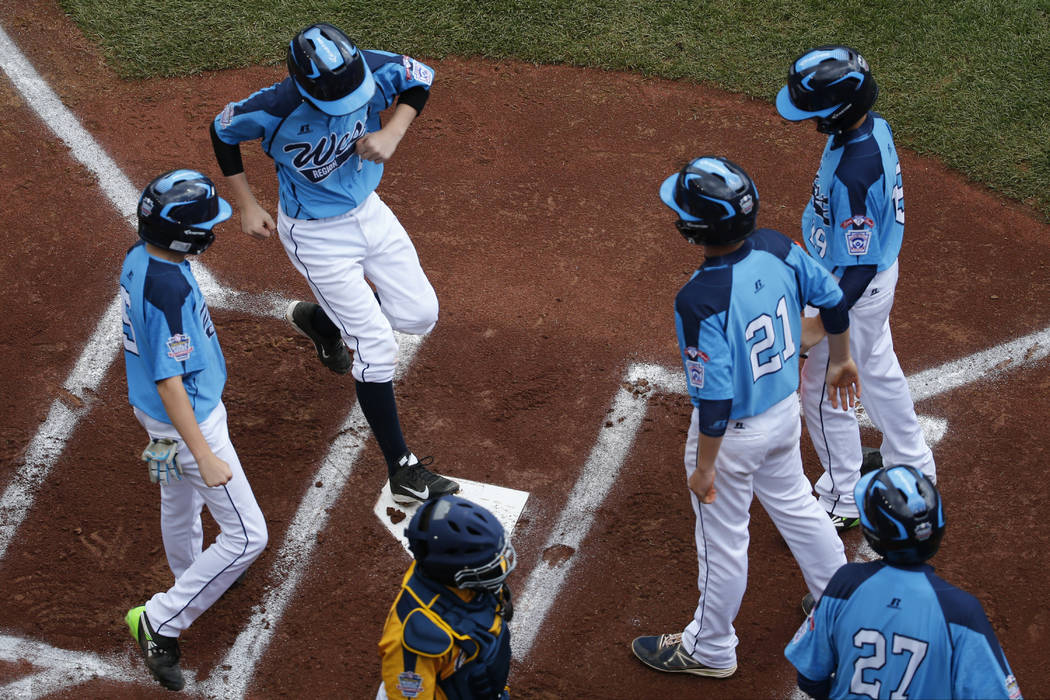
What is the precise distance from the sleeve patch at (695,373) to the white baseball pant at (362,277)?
5.63 feet

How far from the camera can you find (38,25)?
8.35 m

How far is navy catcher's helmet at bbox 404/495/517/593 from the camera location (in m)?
3.28

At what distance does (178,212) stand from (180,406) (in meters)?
0.74

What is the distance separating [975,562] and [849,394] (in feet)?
3.76

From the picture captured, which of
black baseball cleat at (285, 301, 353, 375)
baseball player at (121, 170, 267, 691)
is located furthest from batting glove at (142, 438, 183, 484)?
black baseball cleat at (285, 301, 353, 375)

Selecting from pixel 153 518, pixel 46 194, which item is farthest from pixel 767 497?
pixel 46 194

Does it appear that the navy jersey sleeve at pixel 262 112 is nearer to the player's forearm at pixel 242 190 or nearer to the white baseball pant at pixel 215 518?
the player's forearm at pixel 242 190

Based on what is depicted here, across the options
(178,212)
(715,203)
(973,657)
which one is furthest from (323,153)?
(973,657)

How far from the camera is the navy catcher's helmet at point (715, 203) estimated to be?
371 cm

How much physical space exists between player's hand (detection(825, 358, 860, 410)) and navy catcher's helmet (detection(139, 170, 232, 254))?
8.52 feet

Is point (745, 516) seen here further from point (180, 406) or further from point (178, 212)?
point (178, 212)

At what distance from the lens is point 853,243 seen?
4.47m

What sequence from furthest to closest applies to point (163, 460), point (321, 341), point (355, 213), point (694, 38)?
point (694, 38)
point (321, 341)
point (355, 213)
point (163, 460)

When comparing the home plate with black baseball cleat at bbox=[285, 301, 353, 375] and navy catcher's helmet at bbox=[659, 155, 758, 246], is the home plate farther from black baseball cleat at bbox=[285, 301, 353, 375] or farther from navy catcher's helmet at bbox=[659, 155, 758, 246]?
navy catcher's helmet at bbox=[659, 155, 758, 246]
